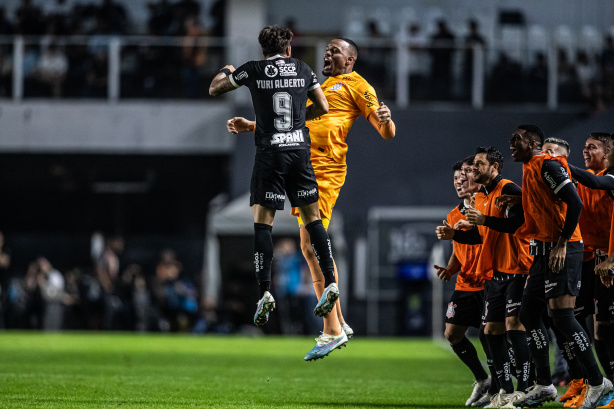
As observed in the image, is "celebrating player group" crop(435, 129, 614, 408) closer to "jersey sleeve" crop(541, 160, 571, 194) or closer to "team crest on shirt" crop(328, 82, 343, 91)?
"jersey sleeve" crop(541, 160, 571, 194)

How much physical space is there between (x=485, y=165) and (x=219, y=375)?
15.4ft

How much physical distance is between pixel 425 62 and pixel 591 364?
Result: 15.6 metres

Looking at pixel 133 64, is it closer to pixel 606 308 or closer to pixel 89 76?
pixel 89 76

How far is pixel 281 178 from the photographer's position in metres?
8.77

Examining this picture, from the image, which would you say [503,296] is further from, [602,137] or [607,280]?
[602,137]

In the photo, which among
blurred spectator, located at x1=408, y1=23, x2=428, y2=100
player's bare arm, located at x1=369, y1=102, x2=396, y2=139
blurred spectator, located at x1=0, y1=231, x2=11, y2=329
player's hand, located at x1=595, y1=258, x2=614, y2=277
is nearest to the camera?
player's hand, located at x1=595, y1=258, x2=614, y2=277

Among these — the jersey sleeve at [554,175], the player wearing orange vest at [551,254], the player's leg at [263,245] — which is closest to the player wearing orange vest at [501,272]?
the player wearing orange vest at [551,254]

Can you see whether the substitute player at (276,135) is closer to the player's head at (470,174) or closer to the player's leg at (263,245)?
the player's leg at (263,245)

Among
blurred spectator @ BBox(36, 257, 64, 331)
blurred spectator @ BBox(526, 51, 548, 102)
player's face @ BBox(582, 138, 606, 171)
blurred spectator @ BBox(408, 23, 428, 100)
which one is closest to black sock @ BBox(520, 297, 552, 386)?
player's face @ BBox(582, 138, 606, 171)

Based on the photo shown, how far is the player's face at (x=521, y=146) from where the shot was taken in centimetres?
877

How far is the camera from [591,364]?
28.4ft

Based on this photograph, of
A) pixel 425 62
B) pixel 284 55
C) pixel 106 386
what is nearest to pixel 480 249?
pixel 284 55

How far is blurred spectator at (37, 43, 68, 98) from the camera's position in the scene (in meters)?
23.8

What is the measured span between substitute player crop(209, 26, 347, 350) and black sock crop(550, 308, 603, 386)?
1.82 metres
